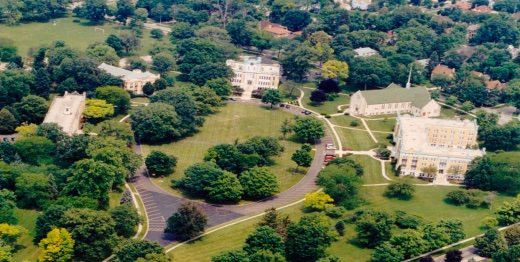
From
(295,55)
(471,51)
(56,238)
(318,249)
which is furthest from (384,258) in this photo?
(471,51)

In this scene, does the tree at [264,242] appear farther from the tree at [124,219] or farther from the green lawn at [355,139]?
the green lawn at [355,139]

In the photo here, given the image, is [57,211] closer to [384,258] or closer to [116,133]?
[116,133]

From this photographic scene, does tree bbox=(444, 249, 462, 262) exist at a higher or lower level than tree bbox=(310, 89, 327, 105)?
lower

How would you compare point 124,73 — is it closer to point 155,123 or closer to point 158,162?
point 155,123

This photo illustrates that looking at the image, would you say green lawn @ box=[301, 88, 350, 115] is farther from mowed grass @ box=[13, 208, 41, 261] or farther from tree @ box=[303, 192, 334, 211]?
mowed grass @ box=[13, 208, 41, 261]

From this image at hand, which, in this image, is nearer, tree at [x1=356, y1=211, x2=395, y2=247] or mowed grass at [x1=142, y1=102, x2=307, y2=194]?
tree at [x1=356, y1=211, x2=395, y2=247]

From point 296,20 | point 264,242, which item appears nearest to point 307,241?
point 264,242

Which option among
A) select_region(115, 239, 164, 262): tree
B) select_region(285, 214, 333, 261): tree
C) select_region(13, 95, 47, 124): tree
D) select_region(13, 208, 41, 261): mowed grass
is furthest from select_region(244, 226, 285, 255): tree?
select_region(13, 95, 47, 124): tree

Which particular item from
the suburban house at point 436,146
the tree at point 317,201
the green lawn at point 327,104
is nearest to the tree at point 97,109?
the green lawn at point 327,104
